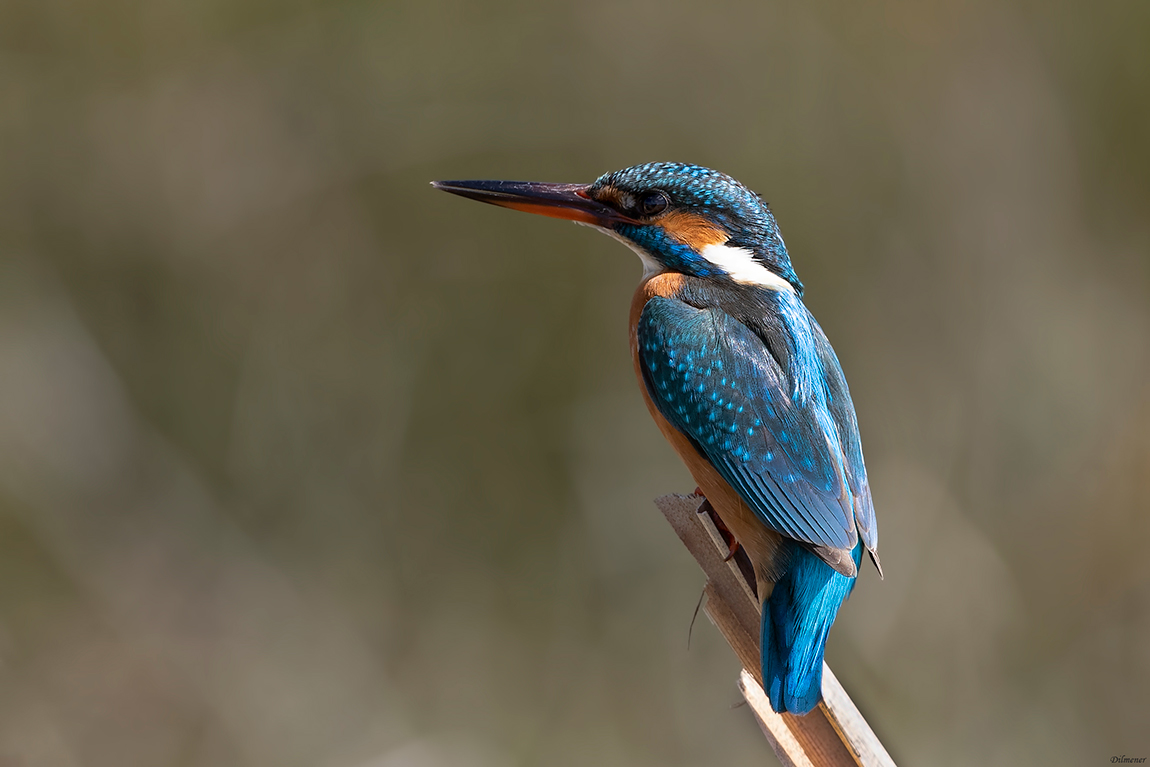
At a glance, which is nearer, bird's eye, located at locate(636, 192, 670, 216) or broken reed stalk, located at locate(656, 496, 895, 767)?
broken reed stalk, located at locate(656, 496, 895, 767)

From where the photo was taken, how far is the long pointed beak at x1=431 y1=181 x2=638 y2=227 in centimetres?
188

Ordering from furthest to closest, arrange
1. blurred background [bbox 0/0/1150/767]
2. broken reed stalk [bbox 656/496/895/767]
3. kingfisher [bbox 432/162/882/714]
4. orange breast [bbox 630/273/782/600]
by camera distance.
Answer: blurred background [bbox 0/0/1150/767]
orange breast [bbox 630/273/782/600]
kingfisher [bbox 432/162/882/714]
broken reed stalk [bbox 656/496/895/767]

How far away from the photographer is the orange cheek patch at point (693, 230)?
1.86 m

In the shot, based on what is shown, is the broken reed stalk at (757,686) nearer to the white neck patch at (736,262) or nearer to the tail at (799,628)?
the tail at (799,628)

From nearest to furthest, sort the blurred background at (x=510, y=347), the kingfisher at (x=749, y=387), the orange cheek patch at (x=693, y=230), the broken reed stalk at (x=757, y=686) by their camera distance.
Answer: the broken reed stalk at (x=757, y=686), the kingfisher at (x=749, y=387), the orange cheek patch at (x=693, y=230), the blurred background at (x=510, y=347)

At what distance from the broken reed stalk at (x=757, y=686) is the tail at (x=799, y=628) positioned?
0.13ft

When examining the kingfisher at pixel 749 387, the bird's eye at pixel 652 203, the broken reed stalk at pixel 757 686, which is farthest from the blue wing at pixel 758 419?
→ the bird's eye at pixel 652 203

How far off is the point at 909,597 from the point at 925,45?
1.70 m

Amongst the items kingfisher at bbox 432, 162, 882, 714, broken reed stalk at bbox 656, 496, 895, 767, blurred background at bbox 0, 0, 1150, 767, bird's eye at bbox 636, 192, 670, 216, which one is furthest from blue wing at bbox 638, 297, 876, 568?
blurred background at bbox 0, 0, 1150, 767

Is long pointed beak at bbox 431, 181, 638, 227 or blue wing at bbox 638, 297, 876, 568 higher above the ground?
long pointed beak at bbox 431, 181, 638, 227

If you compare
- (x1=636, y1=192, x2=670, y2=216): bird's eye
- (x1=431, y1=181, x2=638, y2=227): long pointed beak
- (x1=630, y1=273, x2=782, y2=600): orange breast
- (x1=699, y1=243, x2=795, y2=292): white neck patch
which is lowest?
(x1=630, y1=273, x2=782, y2=600): orange breast

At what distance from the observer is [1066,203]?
2.91 meters

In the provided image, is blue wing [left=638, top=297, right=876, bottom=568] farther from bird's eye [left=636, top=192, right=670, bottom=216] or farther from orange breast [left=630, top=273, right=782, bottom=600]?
bird's eye [left=636, top=192, right=670, bottom=216]

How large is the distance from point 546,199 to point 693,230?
0.31m
